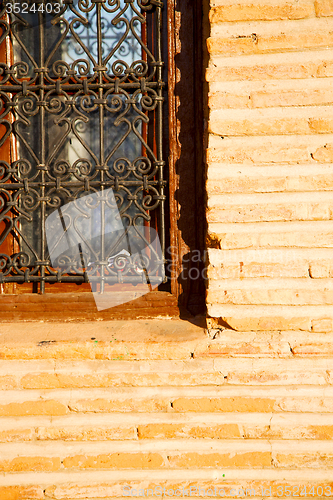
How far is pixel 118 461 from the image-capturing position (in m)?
1.47

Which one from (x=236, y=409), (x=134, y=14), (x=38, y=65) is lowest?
(x=236, y=409)

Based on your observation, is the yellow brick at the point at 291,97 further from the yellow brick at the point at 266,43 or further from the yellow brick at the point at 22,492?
the yellow brick at the point at 22,492

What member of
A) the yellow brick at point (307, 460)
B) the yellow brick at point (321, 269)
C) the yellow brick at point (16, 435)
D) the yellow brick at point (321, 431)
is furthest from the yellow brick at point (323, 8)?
the yellow brick at point (16, 435)

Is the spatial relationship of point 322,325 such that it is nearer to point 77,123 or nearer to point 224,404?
point 224,404

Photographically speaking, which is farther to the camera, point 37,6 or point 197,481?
point 37,6

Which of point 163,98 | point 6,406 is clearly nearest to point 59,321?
point 6,406

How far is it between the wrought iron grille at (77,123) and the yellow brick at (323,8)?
2.46 feet

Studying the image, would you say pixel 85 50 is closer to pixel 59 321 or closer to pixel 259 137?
pixel 259 137

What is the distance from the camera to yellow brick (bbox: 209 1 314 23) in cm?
141

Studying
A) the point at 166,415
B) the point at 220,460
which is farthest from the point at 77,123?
the point at 220,460

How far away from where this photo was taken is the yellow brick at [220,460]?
4.71 feet

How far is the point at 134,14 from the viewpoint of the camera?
5.79 ft

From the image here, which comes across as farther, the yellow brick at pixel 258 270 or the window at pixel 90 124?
the window at pixel 90 124

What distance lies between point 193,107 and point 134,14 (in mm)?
620
